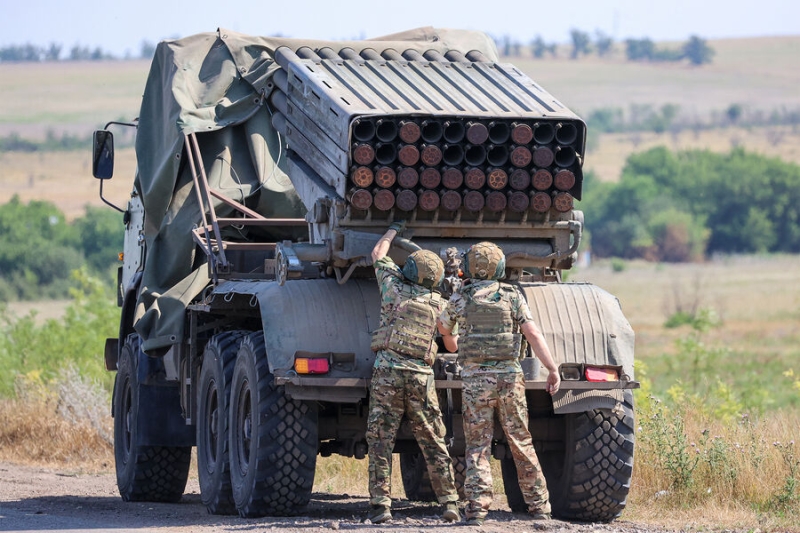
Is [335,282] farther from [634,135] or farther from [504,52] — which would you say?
[504,52]

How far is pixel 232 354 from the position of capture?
1043 cm

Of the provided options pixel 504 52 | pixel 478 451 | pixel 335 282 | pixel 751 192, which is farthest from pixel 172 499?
pixel 504 52

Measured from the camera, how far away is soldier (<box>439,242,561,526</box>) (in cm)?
910

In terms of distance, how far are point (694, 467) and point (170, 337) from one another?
3.95 m

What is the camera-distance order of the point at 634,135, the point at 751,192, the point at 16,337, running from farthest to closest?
1. the point at 634,135
2. the point at 751,192
3. the point at 16,337

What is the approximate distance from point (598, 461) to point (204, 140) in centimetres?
436

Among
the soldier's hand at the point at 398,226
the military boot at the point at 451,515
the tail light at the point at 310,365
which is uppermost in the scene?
the soldier's hand at the point at 398,226

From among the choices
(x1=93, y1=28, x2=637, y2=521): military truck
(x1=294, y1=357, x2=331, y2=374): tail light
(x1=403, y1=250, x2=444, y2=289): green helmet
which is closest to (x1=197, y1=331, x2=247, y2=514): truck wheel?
(x1=93, y1=28, x2=637, y2=521): military truck

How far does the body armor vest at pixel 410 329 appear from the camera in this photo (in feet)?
30.1

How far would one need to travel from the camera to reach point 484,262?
362 inches

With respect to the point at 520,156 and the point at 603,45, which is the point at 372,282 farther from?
the point at 603,45

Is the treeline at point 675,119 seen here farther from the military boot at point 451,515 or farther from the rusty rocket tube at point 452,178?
the military boot at point 451,515

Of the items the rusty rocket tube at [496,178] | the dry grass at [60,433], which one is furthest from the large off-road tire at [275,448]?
the dry grass at [60,433]

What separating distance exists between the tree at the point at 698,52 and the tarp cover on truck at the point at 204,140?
149m
